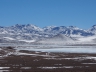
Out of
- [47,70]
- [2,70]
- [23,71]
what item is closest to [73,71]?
[47,70]

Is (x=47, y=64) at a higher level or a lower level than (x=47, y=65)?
higher

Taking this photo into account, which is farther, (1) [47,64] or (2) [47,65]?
(1) [47,64]

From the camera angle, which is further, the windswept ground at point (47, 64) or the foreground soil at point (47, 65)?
the windswept ground at point (47, 64)

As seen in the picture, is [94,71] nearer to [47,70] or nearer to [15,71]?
[47,70]

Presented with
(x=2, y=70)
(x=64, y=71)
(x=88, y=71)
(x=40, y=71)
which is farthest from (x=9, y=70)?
(x=88, y=71)

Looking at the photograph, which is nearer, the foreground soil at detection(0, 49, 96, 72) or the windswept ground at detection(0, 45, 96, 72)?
the foreground soil at detection(0, 49, 96, 72)

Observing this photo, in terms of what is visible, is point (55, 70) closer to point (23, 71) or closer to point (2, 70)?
point (23, 71)

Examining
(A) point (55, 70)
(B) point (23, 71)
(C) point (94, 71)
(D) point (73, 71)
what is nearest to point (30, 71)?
(B) point (23, 71)

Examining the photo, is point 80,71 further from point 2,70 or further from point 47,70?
point 2,70
